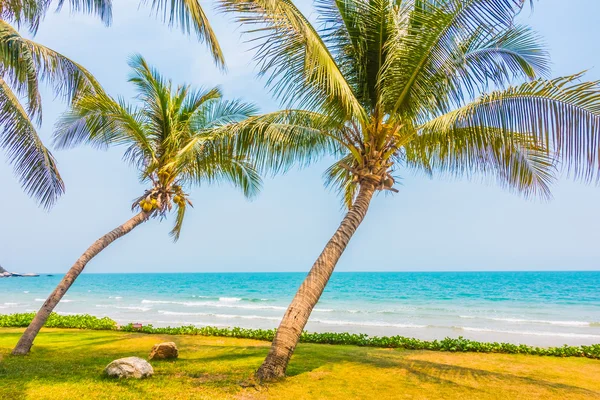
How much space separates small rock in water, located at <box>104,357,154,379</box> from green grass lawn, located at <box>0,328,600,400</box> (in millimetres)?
155

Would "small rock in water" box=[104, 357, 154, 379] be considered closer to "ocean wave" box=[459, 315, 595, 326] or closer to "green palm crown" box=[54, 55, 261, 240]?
"green palm crown" box=[54, 55, 261, 240]

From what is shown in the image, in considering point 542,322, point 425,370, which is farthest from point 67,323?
point 542,322

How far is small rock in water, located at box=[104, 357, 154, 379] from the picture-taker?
5504 millimetres

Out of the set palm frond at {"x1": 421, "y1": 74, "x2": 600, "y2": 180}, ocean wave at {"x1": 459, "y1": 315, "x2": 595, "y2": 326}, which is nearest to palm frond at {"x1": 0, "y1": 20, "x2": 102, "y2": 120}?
palm frond at {"x1": 421, "y1": 74, "x2": 600, "y2": 180}

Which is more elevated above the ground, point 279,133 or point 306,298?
point 279,133

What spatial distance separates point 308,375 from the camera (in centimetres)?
594

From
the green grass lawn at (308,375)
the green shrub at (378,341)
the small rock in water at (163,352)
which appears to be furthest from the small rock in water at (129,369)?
the green shrub at (378,341)

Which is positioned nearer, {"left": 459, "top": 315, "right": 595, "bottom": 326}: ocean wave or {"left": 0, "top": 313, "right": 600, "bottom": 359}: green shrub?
{"left": 0, "top": 313, "right": 600, "bottom": 359}: green shrub

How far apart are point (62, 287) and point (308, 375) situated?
484 cm

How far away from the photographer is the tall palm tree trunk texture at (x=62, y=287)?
7.47 meters

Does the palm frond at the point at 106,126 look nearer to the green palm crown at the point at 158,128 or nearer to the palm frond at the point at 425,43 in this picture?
the green palm crown at the point at 158,128

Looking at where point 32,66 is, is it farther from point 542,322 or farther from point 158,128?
point 542,322

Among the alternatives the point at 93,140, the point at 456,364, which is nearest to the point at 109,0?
the point at 93,140

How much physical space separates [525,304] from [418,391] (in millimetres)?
30137
